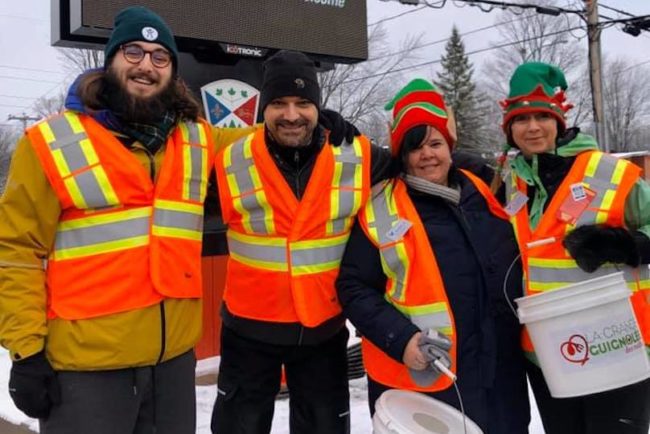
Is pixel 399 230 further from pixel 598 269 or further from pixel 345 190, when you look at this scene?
pixel 598 269

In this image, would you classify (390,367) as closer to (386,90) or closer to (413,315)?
(413,315)

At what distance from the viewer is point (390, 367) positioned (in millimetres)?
2562

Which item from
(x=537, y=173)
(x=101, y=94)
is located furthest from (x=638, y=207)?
(x=101, y=94)

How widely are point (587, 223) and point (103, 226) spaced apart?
1.73m

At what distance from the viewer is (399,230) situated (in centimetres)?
247

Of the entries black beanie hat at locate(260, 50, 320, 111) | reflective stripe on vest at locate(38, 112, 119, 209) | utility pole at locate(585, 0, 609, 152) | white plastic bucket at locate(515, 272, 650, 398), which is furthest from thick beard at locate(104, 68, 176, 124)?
utility pole at locate(585, 0, 609, 152)

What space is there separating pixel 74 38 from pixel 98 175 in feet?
8.18

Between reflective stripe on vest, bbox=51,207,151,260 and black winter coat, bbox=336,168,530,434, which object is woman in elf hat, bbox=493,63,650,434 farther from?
reflective stripe on vest, bbox=51,207,151,260

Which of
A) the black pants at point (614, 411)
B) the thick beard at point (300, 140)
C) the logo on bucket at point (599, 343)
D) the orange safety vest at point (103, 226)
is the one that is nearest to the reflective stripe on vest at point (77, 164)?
the orange safety vest at point (103, 226)

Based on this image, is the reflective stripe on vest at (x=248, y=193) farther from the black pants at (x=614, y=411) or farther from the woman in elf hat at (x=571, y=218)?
the black pants at (x=614, y=411)

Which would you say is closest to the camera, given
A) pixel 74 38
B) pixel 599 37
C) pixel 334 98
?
pixel 74 38

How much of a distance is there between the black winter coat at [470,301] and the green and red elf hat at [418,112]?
0.77ft

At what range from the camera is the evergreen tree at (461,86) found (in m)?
42.9

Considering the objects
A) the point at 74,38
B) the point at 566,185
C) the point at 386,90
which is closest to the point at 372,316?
the point at 566,185
